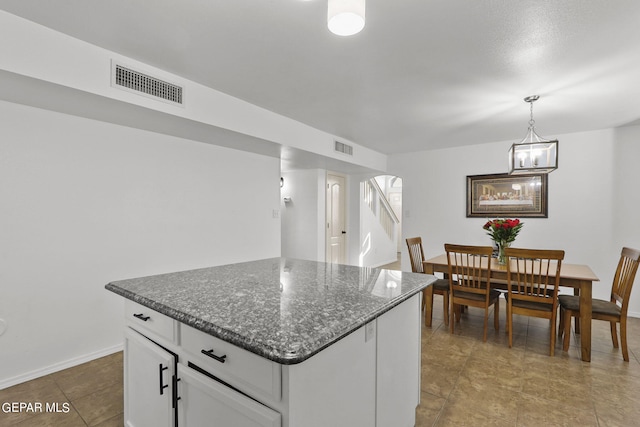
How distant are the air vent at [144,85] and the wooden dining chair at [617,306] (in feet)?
12.6

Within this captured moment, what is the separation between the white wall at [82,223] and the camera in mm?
2262

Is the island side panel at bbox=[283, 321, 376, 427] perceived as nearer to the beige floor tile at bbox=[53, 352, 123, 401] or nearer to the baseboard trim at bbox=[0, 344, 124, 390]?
the beige floor tile at bbox=[53, 352, 123, 401]

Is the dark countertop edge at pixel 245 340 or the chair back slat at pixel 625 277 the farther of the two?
the chair back slat at pixel 625 277

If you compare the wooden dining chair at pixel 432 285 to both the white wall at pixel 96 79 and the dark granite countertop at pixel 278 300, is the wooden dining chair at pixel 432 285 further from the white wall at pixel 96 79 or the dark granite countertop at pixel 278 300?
the white wall at pixel 96 79

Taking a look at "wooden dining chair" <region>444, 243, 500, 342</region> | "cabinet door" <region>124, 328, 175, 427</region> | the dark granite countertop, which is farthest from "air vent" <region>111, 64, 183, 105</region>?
"wooden dining chair" <region>444, 243, 500, 342</region>

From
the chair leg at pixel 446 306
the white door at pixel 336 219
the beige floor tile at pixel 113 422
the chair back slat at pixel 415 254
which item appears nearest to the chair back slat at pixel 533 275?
the chair leg at pixel 446 306

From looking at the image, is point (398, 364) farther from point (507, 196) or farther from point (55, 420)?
point (507, 196)

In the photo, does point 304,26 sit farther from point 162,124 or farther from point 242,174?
point 242,174

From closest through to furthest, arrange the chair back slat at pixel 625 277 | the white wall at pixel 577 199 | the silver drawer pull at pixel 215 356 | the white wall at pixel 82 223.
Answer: the silver drawer pull at pixel 215 356, the white wall at pixel 82 223, the chair back slat at pixel 625 277, the white wall at pixel 577 199

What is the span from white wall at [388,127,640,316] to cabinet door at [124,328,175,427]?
4.62 meters

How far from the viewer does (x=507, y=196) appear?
14.9 feet

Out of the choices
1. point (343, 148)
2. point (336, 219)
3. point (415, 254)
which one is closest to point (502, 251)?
point (415, 254)

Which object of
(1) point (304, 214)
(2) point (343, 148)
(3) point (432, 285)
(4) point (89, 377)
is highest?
(2) point (343, 148)

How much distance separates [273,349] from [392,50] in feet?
6.71
